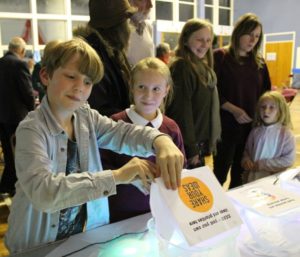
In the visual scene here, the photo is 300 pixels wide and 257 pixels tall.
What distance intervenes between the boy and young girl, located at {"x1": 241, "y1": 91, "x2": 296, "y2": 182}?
4.18 ft

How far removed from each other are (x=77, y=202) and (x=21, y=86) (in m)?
2.79

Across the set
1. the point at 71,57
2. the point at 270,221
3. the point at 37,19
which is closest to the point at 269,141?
the point at 270,221

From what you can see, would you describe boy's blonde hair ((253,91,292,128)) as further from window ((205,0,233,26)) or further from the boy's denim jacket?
window ((205,0,233,26))

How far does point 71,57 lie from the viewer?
1016mm

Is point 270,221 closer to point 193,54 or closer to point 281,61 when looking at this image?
point 193,54

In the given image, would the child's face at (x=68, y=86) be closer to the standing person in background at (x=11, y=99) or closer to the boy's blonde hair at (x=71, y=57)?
the boy's blonde hair at (x=71, y=57)

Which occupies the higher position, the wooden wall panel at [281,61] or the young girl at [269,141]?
the wooden wall panel at [281,61]

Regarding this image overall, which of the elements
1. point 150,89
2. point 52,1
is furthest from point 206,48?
point 52,1

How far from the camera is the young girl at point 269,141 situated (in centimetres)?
212

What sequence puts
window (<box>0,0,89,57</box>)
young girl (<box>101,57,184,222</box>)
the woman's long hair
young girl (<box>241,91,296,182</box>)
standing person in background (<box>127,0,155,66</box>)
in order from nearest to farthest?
young girl (<box>101,57,184,222</box>)
standing person in background (<box>127,0,155,66</box>)
young girl (<box>241,91,296,182</box>)
the woman's long hair
window (<box>0,0,89,57</box>)

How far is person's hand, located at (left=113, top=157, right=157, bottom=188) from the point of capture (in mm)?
876

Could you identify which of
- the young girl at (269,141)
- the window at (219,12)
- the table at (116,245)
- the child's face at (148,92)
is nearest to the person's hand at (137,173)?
the table at (116,245)

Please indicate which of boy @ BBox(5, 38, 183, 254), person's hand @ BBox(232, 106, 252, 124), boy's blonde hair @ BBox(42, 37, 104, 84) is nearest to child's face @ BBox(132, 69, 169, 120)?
boy @ BBox(5, 38, 183, 254)

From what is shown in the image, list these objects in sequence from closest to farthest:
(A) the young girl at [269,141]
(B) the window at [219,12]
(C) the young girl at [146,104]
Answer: (C) the young girl at [146,104], (A) the young girl at [269,141], (B) the window at [219,12]
